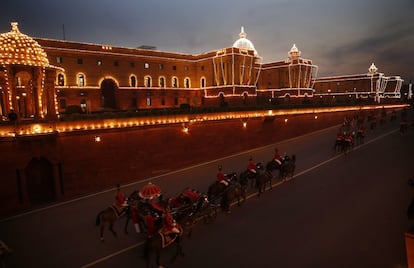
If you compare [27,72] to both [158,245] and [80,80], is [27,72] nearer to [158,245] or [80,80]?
[158,245]

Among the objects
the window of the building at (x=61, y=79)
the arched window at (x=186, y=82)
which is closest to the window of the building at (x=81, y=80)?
the window of the building at (x=61, y=79)

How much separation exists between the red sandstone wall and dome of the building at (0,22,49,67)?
16.5 feet

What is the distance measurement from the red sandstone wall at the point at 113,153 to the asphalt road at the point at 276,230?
1474 mm

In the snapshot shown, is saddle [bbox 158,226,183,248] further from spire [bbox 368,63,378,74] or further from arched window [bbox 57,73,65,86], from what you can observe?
spire [bbox 368,63,378,74]

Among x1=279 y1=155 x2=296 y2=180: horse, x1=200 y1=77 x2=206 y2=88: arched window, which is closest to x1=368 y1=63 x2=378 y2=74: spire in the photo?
x1=200 y1=77 x2=206 y2=88: arched window

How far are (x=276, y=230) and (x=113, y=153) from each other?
12.4 metres

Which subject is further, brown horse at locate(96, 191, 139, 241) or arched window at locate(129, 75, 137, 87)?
arched window at locate(129, 75, 137, 87)

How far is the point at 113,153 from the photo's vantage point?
1836cm

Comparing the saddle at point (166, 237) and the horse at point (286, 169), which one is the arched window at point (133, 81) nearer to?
the horse at point (286, 169)

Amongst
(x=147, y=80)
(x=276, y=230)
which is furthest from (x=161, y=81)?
(x=276, y=230)

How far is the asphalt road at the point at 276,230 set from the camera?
8.78 metres

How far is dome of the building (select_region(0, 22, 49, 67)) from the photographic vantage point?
15.7 meters

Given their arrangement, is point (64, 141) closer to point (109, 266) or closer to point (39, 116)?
point (39, 116)

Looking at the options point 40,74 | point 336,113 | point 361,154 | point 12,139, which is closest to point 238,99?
point 336,113
